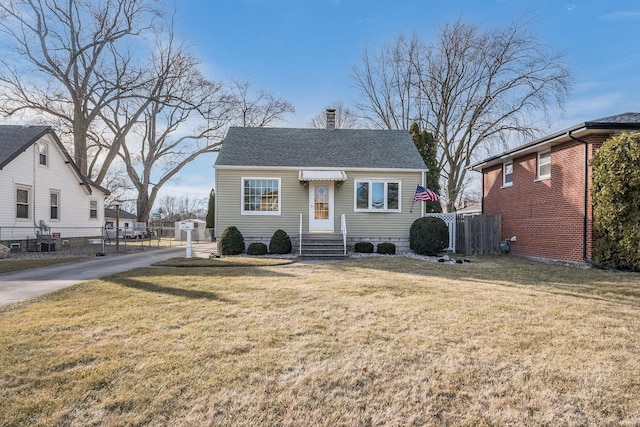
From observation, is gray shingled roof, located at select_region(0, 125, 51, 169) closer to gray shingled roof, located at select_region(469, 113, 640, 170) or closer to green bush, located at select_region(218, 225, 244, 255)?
green bush, located at select_region(218, 225, 244, 255)

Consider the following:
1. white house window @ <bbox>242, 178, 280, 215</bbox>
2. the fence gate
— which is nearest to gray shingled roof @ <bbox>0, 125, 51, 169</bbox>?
white house window @ <bbox>242, 178, 280, 215</bbox>

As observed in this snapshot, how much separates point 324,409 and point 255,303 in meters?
3.00

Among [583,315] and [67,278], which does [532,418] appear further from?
[67,278]

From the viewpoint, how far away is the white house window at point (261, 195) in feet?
44.3

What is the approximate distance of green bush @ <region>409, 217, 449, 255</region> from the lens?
40.9 feet

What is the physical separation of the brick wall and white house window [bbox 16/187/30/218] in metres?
22.0

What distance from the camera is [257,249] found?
12.4 m

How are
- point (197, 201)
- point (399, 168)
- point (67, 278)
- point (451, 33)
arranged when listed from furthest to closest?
point (197, 201), point (451, 33), point (399, 168), point (67, 278)

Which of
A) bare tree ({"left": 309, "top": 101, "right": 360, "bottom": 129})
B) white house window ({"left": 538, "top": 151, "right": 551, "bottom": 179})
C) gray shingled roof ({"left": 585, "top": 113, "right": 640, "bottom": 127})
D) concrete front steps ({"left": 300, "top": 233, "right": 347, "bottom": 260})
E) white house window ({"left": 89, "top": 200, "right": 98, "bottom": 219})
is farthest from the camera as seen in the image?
bare tree ({"left": 309, "top": 101, "right": 360, "bottom": 129})

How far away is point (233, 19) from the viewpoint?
14055 mm

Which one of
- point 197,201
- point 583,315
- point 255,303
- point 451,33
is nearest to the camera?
point 583,315

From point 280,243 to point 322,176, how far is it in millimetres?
3091

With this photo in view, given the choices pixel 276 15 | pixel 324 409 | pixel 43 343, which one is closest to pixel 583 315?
pixel 324 409

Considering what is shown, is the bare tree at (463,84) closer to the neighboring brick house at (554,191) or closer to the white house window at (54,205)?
the neighboring brick house at (554,191)
